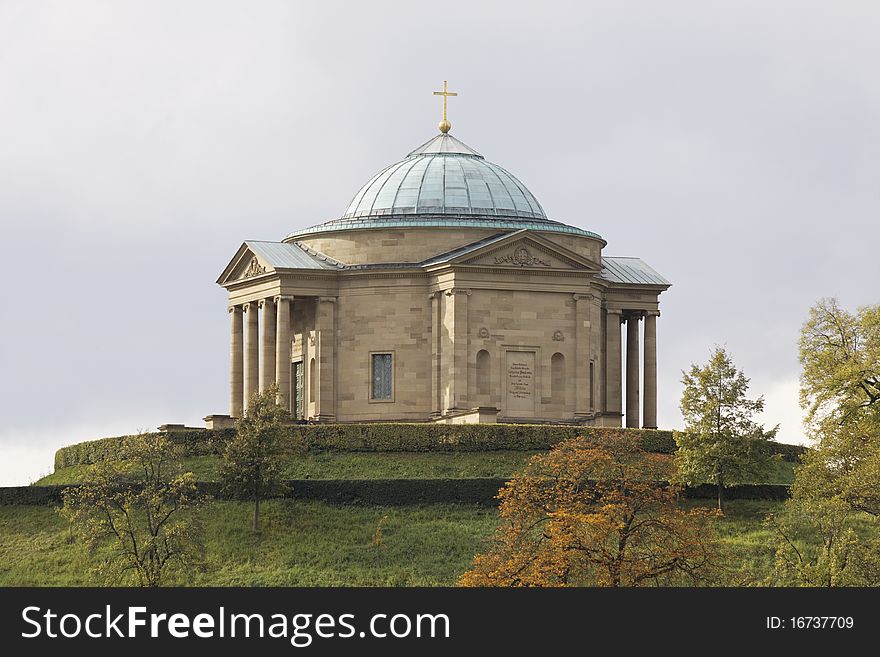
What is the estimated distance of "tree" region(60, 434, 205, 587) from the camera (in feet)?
307

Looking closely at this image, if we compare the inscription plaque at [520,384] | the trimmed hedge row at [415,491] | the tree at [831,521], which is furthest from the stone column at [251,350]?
the tree at [831,521]

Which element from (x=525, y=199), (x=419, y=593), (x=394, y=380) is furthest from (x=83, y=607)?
Result: (x=525, y=199)

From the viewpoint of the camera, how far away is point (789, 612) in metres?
62.6

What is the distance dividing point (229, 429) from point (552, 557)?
113ft

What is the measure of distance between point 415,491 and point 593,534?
2210 cm

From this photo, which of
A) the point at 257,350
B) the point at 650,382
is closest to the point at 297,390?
the point at 257,350

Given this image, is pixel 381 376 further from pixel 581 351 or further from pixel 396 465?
pixel 396 465

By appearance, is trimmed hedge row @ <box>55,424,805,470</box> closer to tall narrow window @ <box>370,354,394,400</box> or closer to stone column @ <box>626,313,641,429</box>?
tall narrow window @ <box>370,354,394,400</box>

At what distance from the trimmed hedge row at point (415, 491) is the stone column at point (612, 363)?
23.7 meters

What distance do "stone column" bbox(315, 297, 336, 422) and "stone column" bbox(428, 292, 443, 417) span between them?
5489 millimetres

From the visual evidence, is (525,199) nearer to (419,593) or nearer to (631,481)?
(631,481)

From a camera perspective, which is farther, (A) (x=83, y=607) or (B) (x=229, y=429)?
(B) (x=229, y=429)

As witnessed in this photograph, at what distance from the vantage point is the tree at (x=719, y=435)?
340 ft

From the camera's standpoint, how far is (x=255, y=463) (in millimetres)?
103312
